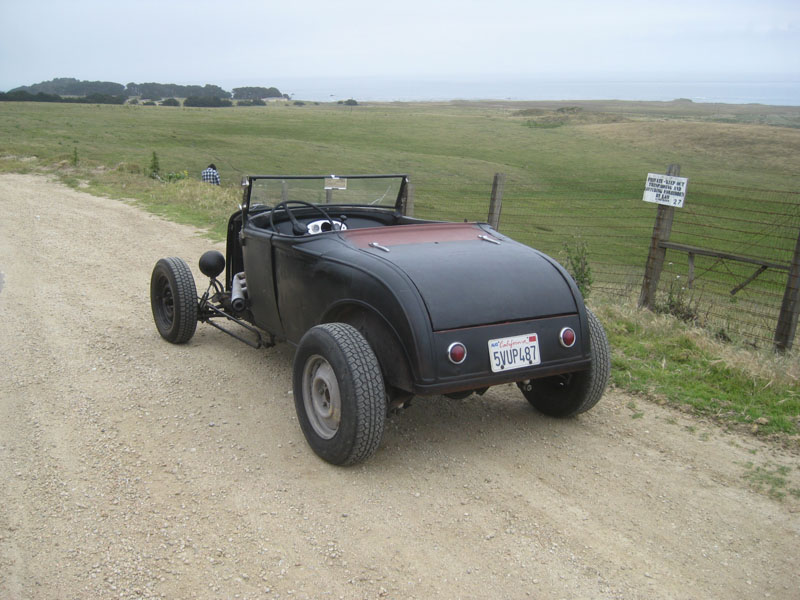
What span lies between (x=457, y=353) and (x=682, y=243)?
11137mm

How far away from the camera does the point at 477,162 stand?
1593 inches

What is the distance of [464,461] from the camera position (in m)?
4.31

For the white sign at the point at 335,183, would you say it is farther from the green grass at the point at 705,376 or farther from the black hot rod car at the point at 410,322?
the green grass at the point at 705,376

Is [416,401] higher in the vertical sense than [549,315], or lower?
lower

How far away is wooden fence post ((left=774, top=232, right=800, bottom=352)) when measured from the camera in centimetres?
667

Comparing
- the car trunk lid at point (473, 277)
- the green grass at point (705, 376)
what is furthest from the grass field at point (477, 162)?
the car trunk lid at point (473, 277)

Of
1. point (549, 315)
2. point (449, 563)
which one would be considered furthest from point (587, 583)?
point (549, 315)

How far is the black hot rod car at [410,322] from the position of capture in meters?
3.94

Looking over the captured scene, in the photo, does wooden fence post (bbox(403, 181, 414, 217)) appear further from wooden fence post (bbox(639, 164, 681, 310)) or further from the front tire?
wooden fence post (bbox(639, 164, 681, 310))

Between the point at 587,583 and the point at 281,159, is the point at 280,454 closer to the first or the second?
the point at 587,583

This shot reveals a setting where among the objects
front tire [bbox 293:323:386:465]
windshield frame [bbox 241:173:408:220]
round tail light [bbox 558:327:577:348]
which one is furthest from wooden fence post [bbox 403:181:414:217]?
round tail light [bbox 558:327:577:348]

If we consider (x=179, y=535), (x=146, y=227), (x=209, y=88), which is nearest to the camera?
(x=179, y=535)

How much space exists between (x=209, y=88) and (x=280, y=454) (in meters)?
117

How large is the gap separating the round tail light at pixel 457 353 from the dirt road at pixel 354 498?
0.72 metres
